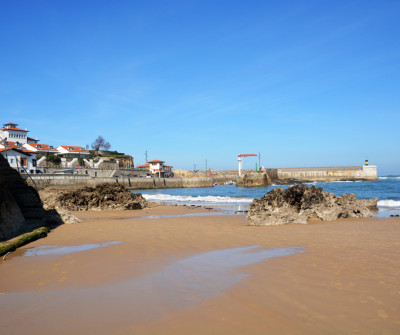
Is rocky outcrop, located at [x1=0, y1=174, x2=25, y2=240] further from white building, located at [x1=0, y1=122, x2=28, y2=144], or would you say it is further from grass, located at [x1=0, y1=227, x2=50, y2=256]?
white building, located at [x1=0, y1=122, x2=28, y2=144]

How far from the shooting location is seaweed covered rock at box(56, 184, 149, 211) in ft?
58.1

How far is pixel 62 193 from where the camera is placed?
18.4 m

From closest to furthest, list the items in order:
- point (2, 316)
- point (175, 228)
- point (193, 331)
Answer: point (193, 331)
point (2, 316)
point (175, 228)

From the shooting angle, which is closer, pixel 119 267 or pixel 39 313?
pixel 39 313

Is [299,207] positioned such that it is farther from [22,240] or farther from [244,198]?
[244,198]

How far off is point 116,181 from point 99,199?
134 feet

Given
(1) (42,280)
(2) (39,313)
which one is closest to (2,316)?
(2) (39,313)

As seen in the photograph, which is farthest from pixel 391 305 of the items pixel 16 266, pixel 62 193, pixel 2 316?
pixel 62 193

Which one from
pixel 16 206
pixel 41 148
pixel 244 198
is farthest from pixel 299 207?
pixel 41 148

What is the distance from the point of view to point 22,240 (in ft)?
24.0

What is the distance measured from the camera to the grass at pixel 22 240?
639 centimetres

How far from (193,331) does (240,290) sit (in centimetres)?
121

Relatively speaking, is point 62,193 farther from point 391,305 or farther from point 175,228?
point 391,305

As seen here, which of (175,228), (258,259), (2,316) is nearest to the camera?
(2,316)
